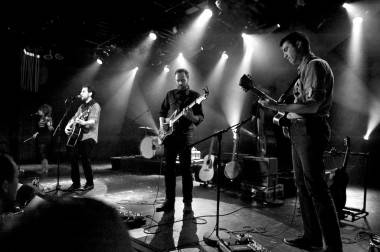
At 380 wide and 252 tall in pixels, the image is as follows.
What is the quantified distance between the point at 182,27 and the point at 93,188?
6.43 meters

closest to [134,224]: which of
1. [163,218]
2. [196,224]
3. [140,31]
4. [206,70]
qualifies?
[163,218]

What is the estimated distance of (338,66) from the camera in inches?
402

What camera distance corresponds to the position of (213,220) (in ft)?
14.0

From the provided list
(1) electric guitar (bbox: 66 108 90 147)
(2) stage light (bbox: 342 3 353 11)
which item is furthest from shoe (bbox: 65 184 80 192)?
(2) stage light (bbox: 342 3 353 11)

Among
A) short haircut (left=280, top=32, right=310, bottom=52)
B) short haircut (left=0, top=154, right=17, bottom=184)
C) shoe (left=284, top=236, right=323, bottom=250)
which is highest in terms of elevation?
short haircut (left=280, top=32, right=310, bottom=52)

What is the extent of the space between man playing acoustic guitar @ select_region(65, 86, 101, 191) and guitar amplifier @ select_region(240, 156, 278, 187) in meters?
3.59

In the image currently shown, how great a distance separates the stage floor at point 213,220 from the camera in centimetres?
334

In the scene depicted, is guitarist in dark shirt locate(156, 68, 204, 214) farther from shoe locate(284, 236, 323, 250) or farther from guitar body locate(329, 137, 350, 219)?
guitar body locate(329, 137, 350, 219)

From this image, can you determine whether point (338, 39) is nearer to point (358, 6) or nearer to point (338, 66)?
point (338, 66)

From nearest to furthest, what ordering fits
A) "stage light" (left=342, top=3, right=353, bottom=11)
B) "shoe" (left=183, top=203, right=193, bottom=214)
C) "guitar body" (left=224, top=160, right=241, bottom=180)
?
"shoe" (left=183, top=203, right=193, bottom=214)
"guitar body" (left=224, top=160, right=241, bottom=180)
"stage light" (left=342, top=3, right=353, bottom=11)

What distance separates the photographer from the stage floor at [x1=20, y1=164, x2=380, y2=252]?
3.34 m

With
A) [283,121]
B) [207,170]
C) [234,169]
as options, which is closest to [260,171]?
[234,169]

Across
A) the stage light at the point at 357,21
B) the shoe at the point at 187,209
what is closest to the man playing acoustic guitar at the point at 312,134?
the shoe at the point at 187,209

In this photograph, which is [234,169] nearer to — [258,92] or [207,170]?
[207,170]
